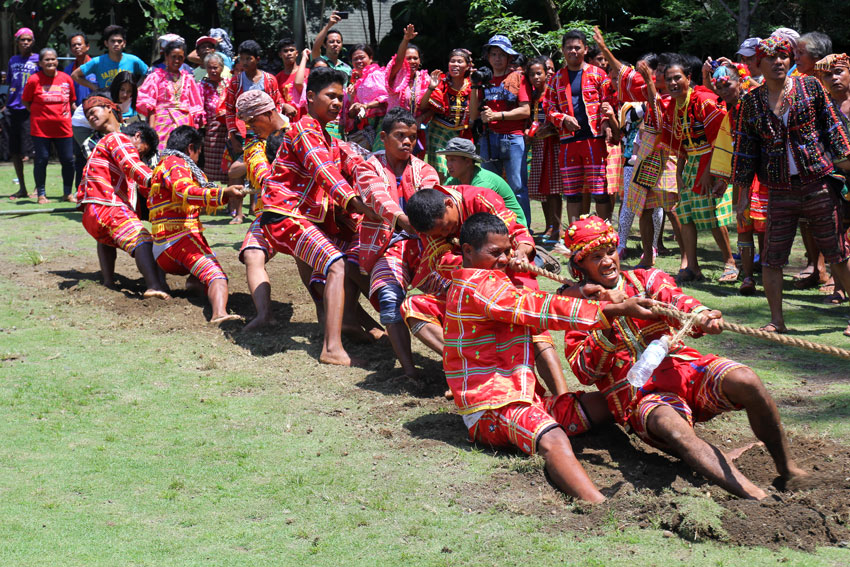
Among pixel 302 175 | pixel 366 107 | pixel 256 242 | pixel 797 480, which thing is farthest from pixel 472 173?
pixel 366 107

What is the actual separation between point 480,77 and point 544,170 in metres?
1.26

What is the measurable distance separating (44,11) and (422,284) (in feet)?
59.7

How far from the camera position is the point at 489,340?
184 inches

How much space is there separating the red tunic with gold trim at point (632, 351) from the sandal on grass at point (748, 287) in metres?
3.87

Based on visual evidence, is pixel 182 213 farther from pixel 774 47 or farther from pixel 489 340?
pixel 774 47

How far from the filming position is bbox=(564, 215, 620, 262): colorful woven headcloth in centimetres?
436

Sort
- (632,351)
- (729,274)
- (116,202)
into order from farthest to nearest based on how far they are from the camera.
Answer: (729,274), (116,202), (632,351)

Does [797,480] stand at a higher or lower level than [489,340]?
lower

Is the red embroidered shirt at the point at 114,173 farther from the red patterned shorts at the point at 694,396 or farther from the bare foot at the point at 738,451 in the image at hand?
the bare foot at the point at 738,451

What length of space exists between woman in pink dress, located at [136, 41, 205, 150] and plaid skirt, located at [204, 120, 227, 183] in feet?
1.33

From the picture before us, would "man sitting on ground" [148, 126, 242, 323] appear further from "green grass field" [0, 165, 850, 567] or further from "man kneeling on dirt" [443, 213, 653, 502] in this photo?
"man kneeling on dirt" [443, 213, 653, 502]

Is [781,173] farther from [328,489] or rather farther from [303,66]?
[303,66]

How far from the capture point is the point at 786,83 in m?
6.47

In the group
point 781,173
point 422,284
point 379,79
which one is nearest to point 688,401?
point 422,284
